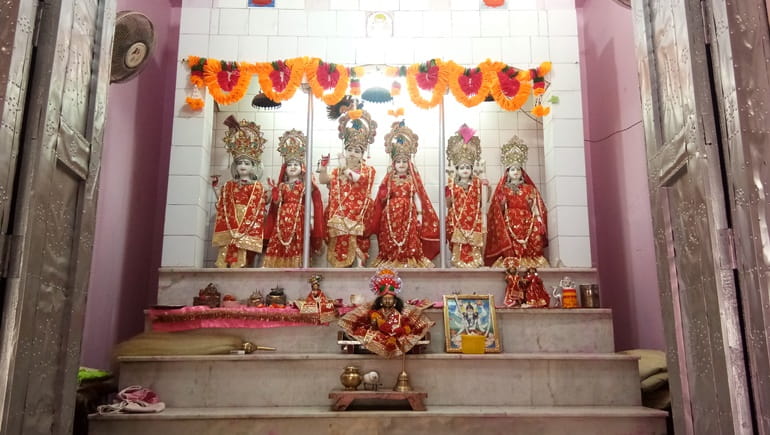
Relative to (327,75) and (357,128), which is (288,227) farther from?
(327,75)

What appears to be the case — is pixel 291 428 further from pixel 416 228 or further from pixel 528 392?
pixel 416 228

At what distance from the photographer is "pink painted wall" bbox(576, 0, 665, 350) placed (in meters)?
5.95

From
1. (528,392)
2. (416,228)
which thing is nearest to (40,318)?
(528,392)

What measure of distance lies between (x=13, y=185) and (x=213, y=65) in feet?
13.6

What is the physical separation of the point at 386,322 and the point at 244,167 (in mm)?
2609

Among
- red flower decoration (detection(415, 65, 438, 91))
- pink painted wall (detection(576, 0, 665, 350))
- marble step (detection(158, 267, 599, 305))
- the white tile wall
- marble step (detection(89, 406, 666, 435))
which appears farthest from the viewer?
red flower decoration (detection(415, 65, 438, 91))

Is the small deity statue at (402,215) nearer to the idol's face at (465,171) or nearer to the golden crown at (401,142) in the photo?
the golden crown at (401,142)

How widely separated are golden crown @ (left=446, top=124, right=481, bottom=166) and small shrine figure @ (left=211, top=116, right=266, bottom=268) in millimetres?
1993

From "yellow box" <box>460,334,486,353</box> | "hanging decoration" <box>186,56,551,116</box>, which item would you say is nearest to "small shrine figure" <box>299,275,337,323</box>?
"yellow box" <box>460,334,486,353</box>

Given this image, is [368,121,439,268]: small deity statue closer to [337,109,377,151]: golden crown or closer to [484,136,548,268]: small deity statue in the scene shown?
[337,109,377,151]: golden crown

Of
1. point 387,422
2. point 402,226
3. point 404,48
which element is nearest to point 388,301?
point 387,422

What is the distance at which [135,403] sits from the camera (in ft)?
14.1

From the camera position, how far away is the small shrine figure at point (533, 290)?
18.4 feet

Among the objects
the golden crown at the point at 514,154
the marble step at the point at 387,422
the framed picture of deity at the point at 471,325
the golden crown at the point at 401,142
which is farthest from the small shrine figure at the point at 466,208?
the marble step at the point at 387,422
